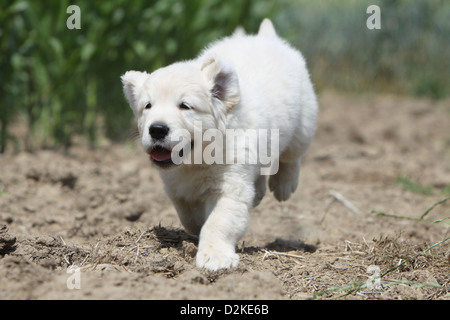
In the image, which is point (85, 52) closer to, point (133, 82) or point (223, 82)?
point (133, 82)

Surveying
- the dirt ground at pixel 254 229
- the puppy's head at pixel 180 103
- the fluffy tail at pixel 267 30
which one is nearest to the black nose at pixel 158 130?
the puppy's head at pixel 180 103

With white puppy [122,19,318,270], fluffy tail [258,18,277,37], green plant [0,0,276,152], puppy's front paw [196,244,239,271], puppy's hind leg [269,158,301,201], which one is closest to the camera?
puppy's front paw [196,244,239,271]

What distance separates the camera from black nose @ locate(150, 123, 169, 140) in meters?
3.50

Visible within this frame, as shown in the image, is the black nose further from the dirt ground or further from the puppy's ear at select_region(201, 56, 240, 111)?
the dirt ground

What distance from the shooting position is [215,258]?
11.6 feet

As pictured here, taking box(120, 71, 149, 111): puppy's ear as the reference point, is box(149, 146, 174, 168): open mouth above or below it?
below

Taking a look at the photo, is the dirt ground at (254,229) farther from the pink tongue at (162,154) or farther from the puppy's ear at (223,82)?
the puppy's ear at (223,82)

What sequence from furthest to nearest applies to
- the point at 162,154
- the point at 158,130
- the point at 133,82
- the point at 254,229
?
the point at 254,229
the point at 133,82
the point at 162,154
the point at 158,130

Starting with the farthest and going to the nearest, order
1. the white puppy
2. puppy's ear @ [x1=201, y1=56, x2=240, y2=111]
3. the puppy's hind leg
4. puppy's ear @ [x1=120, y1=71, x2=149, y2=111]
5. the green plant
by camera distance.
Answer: the green plant < the puppy's hind leg < puppy's ear @ [x1=120, y1=71, x2=149, y2=111] < puppy's ear @ [x1=201, y1=56, x2=240, y2=111] < the white puppy

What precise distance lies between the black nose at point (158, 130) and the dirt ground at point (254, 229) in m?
0.71

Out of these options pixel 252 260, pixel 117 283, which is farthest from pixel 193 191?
pixel 117 283

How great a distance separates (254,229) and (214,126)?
1.69m

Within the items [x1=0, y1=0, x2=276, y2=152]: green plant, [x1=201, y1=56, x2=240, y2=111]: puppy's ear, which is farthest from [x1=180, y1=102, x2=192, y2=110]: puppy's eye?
[x1=0, y1=0, x2=276, y2=152]: green plant

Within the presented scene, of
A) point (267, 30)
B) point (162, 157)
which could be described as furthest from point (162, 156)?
point (267, 30)
